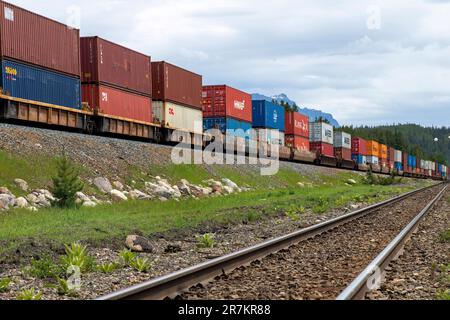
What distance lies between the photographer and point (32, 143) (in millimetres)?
25516

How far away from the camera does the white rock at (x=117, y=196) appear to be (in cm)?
2430

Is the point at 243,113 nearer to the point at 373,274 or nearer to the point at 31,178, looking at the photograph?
the point at 31,178

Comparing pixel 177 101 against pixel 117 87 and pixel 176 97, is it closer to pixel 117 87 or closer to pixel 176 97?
pixel 176 97

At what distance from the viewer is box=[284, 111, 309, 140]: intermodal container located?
60.8 metres

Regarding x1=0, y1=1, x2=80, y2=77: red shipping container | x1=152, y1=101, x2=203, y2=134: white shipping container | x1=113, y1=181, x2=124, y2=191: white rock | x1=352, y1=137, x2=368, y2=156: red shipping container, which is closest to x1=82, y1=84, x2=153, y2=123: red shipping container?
x1=152, y1=101, x2=203, y2=134: white shipping container

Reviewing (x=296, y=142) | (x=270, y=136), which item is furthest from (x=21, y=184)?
(x=296, y=142)

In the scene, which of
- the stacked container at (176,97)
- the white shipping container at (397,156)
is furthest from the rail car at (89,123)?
the white shipping container at (397,156)

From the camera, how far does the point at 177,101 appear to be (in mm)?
40500

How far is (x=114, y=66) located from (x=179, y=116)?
8.33 m

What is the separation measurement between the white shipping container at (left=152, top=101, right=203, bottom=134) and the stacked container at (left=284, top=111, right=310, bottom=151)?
61.3 ft

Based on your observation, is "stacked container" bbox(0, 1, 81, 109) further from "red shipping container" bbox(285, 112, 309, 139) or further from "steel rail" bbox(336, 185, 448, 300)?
"red shipping container" bbox(285, 112, 309, 139)

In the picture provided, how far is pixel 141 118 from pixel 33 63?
10305 mm

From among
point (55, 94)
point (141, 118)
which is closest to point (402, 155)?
point (141, 118)

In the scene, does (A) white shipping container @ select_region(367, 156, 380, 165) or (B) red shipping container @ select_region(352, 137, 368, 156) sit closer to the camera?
(B) red shipping container @ select_region(352, 137, 368, 156)
